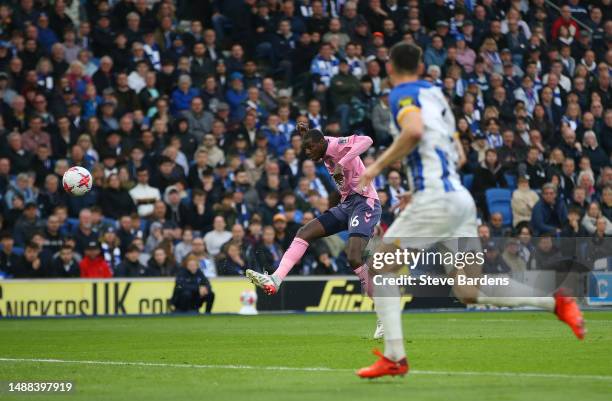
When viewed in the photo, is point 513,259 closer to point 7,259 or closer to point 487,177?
point 487,177

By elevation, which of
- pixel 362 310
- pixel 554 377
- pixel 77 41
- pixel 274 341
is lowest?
pixel 362 310

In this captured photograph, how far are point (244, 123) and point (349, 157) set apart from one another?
30.8 feet

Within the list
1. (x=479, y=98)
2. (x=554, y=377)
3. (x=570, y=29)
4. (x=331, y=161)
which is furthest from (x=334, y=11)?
(x=554, y=377)

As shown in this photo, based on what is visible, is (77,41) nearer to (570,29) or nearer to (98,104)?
(98,104)

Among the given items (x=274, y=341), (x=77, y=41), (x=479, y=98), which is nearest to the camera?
(x=274, y=341)

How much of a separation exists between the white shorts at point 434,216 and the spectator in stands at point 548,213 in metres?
14.7

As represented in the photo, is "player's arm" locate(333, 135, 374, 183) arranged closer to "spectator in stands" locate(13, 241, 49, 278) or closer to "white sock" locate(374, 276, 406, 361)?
"white sock" locate(374, 276, 406, 361)

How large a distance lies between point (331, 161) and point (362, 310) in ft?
25.2

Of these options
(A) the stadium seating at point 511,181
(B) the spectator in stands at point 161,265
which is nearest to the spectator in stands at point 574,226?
(A) the stadium seating at point 511,181

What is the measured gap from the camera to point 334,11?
28250 mm

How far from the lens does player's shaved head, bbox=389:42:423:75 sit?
9.70 metres

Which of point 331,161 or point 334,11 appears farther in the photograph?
point 334,11

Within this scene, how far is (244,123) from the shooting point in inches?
961

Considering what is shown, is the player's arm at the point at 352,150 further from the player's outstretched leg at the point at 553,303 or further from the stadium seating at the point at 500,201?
the stadium seating at the point at 500,201
